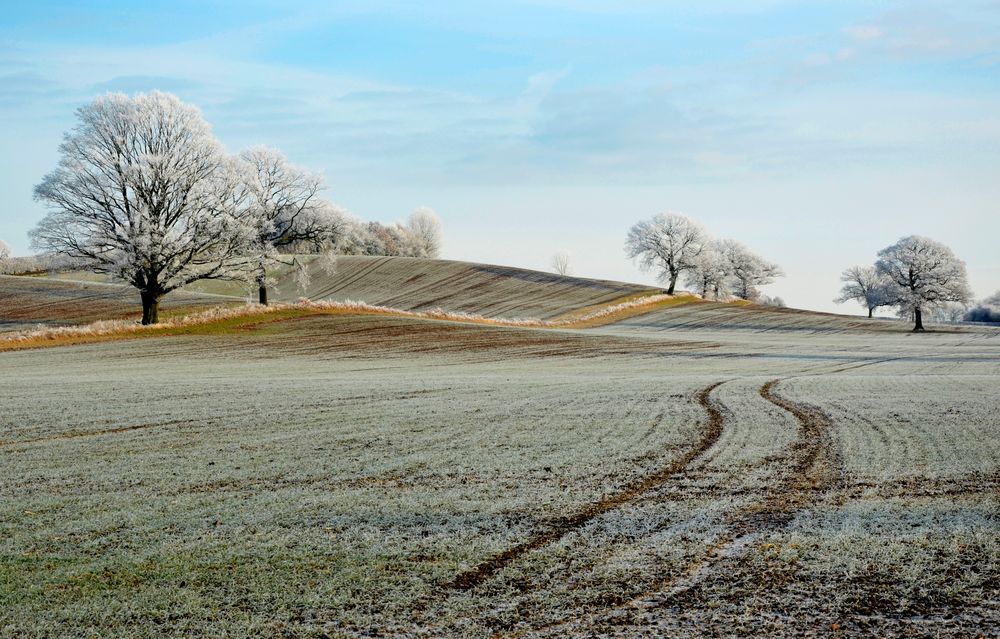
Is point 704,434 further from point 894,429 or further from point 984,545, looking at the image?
point 984,545

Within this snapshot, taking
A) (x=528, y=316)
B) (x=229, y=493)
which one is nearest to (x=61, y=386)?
(x=229, y=493)

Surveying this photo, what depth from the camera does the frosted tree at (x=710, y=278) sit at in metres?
95.2

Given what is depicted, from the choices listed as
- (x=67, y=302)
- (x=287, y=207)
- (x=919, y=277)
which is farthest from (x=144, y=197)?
(x=919, y=277)

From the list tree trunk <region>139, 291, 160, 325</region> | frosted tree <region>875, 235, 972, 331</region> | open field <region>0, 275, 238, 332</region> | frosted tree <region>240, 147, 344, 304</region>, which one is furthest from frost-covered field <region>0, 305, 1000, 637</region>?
frosted tree <region>875, 235, 972, 331</region>

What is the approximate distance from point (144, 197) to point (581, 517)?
40.8m

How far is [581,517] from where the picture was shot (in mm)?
8125

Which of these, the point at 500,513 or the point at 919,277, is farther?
the point at 919,277

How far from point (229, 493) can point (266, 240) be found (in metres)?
44.7

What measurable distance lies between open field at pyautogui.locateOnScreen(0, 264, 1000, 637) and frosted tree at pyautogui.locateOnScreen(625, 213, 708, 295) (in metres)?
73.4

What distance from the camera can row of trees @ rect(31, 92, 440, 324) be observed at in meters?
41.0

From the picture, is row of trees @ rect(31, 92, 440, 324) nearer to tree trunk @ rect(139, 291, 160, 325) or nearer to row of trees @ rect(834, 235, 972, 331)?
tree trunk @ rect(139, 291, 160, 325)

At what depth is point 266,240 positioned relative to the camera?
51531 mm

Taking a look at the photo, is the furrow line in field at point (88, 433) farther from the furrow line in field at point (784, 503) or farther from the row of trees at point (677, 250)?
the row of trees at point (677, 250)

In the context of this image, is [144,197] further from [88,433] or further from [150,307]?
[88,433]
